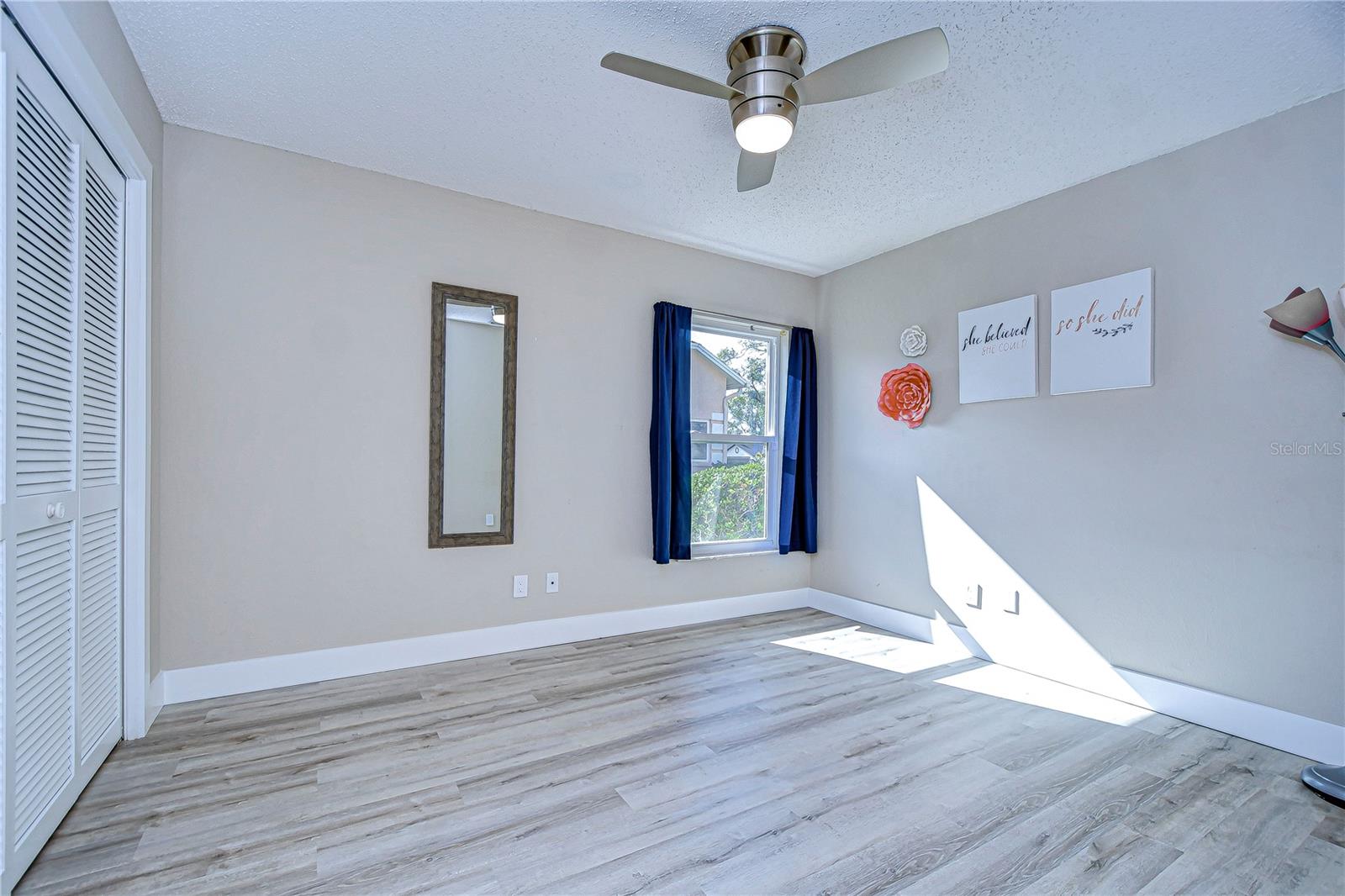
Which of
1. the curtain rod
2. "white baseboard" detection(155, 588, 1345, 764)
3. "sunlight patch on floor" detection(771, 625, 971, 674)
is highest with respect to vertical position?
the curtain rod

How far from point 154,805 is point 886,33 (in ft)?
11.8

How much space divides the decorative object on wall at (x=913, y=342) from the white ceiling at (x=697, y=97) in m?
0.81

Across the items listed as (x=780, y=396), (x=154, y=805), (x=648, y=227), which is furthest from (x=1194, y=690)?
(x=154, y=805)

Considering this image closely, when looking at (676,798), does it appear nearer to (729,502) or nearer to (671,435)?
(671,435)

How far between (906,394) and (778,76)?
7.95ft

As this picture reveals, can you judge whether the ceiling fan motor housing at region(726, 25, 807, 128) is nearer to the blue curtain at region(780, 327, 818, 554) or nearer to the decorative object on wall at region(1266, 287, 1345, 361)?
the decorative object on wall at region(1266, 287, 1345, 361)

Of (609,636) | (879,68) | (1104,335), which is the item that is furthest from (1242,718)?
(609,636)

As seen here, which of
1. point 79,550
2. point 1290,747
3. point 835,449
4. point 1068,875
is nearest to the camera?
point 1068,875

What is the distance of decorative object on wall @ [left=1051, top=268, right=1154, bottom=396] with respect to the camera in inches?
117

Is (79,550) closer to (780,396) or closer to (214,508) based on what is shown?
(214,508)

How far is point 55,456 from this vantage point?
1.86 metres

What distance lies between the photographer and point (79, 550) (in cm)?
201

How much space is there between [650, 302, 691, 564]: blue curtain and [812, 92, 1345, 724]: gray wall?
4.99 feet

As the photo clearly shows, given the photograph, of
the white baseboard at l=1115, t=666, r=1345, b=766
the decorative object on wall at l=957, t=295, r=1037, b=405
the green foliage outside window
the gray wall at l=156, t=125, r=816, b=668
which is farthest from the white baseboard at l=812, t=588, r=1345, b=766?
the gray wall at l=156, t=125, r=816, b=668
